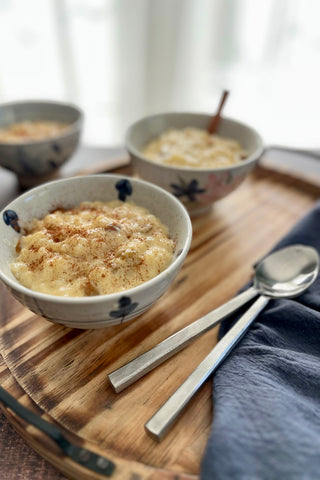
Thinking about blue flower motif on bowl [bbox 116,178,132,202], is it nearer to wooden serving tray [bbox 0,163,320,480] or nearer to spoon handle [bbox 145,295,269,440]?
wooden serving tray [bbox 0,163,320,480]

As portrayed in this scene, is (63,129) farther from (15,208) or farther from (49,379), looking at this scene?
(49,379)

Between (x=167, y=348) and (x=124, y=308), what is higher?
(x=124, y=308)

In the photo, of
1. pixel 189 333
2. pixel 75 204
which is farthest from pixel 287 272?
pixel 75 204

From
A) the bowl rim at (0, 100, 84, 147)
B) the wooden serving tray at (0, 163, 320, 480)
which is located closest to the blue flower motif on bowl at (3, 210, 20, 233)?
the wooden serving tray at (0, 163, 320, 480)

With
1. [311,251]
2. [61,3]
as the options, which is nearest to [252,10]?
[61,3]

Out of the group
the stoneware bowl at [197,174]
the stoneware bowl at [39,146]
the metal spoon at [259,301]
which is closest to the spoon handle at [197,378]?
the metal spoon at [259,301]

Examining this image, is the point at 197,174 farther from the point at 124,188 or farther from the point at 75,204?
the point at 75,204
